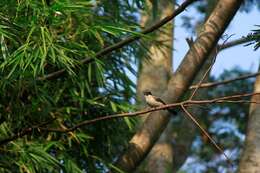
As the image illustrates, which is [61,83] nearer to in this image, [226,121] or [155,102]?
[155,102]

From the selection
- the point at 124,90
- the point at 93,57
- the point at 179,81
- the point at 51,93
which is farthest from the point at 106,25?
the point at 124,90

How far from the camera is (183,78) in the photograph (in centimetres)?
508

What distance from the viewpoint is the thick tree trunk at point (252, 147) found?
479 centimetres

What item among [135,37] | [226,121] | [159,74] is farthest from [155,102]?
[226,121]

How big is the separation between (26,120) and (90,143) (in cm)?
83

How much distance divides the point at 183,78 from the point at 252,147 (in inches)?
25.8

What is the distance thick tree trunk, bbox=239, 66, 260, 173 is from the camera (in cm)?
479

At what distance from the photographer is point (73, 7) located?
458 cm

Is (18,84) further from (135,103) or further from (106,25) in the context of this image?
(135,103)

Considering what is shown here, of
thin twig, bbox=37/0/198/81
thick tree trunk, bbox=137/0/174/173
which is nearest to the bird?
thin twig, bbox=37/0/198/81

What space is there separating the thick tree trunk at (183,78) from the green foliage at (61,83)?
481 millimetres

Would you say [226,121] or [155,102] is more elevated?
[226,121]

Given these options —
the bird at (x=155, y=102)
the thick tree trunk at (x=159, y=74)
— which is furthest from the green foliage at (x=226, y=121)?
the bird at (x=155, y=102)

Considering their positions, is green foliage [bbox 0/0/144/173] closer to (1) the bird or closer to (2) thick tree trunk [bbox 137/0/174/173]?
(1) the bird
